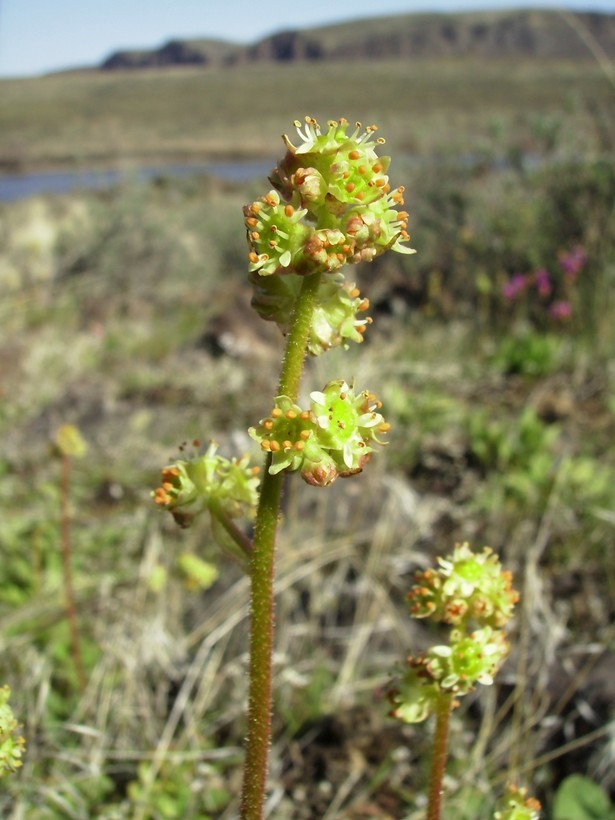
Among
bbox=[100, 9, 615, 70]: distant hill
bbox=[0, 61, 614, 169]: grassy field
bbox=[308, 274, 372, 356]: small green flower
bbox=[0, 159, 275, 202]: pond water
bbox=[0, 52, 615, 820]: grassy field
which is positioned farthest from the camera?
bbox=[100, 9, 615, 70]: distant hill

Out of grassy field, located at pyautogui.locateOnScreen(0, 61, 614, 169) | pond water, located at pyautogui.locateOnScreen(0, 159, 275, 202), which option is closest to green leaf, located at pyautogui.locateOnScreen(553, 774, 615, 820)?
pond water, located at pyautogui.locateOnScreen(0, 159, 275, 202)

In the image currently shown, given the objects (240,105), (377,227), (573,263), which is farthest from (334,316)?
(240,105)

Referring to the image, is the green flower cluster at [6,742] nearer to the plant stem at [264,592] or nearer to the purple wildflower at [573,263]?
the plant stem at [264,592]

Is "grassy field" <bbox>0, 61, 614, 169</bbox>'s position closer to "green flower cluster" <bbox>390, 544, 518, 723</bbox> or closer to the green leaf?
the green leaf

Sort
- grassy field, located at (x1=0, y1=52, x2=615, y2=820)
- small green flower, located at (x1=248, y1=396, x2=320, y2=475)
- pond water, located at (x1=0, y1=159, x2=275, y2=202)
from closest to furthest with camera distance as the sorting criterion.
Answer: small green flower, located at (x1=248, y1=396, x2=320, y2=475) < grassy field, located at (x1=0, y1=52, x2=615, y2=820) < pond water, located at (x1=0, y1=159, x2=275, y2=202)

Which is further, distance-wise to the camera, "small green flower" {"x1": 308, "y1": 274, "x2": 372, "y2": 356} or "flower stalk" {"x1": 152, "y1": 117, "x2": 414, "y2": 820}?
"small green flower" {"x1": 308, "y1": 274, "x2": 372, "y2": 356}

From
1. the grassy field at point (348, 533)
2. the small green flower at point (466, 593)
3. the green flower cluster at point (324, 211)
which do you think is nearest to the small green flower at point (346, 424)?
the green flower cluster at point (324, 211)
